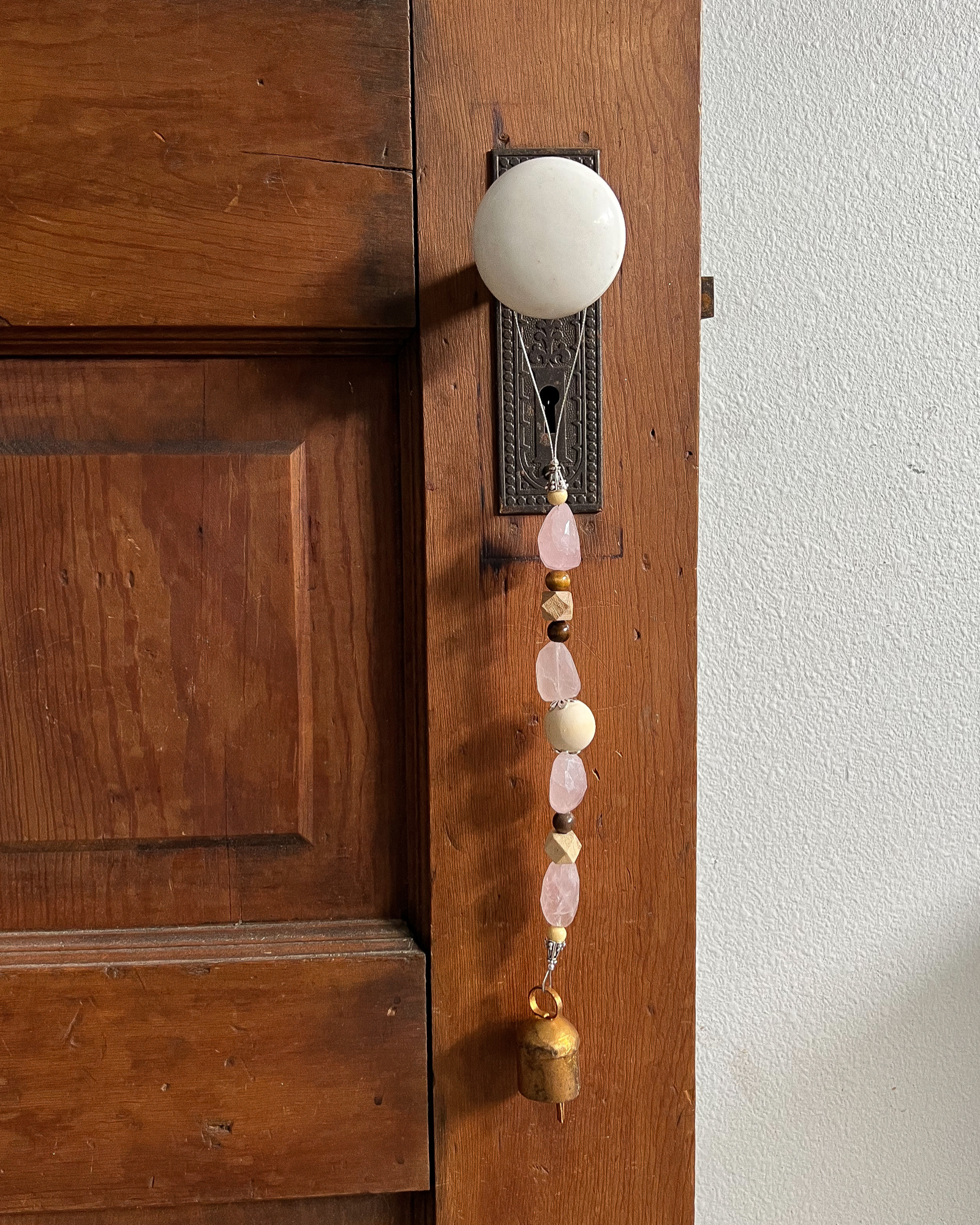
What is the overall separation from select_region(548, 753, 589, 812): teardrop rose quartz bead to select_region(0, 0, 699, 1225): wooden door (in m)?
0.01

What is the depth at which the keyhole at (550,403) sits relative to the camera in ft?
1.43

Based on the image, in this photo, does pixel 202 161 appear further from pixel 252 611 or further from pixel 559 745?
pixel 559 745

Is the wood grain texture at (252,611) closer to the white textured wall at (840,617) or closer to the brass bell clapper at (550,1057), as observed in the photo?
the brass bell clapper at (550,1057)

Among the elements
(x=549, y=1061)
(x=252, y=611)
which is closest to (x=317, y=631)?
(x=252, y=611)

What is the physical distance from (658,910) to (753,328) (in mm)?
364

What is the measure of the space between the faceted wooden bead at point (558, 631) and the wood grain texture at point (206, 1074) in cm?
18

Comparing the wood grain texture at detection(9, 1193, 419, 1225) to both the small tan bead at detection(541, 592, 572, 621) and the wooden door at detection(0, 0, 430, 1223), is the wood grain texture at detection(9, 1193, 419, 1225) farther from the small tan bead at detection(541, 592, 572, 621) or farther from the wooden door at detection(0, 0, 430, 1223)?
the small tan bead at detection(541, 592, 572, 621)

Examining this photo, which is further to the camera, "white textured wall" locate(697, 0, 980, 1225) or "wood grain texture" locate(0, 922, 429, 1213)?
"white textured wall" locate(697, 0, 980, 1225)

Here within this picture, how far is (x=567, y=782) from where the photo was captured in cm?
44

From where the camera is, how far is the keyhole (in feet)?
1.43

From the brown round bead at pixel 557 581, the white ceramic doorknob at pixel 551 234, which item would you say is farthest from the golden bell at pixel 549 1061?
the white ceramic doorknob at pixel 551 234

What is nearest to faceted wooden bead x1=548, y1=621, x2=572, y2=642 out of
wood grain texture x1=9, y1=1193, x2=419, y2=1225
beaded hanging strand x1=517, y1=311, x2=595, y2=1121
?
beaded hanging strand x1=517, y1=311, x2=595, y2=1121

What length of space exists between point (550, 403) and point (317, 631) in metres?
0.16

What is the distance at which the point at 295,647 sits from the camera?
18.0 inches
